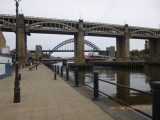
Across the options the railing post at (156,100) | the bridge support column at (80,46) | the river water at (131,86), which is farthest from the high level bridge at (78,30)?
the railing post at (156,100)

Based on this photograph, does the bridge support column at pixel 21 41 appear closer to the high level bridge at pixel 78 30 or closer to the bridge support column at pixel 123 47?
the high level bridge at pixel 78 30

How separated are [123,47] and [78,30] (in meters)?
27.8

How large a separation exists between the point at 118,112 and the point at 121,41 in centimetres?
9507

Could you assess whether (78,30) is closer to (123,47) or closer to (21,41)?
(21,41)

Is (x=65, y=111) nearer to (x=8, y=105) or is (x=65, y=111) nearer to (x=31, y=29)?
(x=8, y=105)

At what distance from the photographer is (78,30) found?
83.1 m

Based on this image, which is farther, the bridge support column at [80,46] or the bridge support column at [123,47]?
the bridge support column at [123,47]

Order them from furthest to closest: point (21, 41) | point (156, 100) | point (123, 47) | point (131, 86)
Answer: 1. point (123, 47)
2. point (21, 41)
3. point (131, 86)
4. point (156, 100)

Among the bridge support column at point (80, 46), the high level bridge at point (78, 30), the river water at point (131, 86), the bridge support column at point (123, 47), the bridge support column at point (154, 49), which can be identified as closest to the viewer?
the river water at point (131, 86)

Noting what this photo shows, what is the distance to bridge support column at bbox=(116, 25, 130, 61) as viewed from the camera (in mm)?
93312

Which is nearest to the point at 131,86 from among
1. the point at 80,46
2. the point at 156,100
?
the point at 156,100

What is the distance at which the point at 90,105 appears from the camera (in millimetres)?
7551

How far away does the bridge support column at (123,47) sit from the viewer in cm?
9331

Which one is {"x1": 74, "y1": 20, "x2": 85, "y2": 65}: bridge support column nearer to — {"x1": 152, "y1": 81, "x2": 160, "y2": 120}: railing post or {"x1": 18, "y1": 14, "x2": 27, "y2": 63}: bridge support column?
{"x1": 18, "y1": 14, "x2": 27, "y2": 63}: bridge support column
